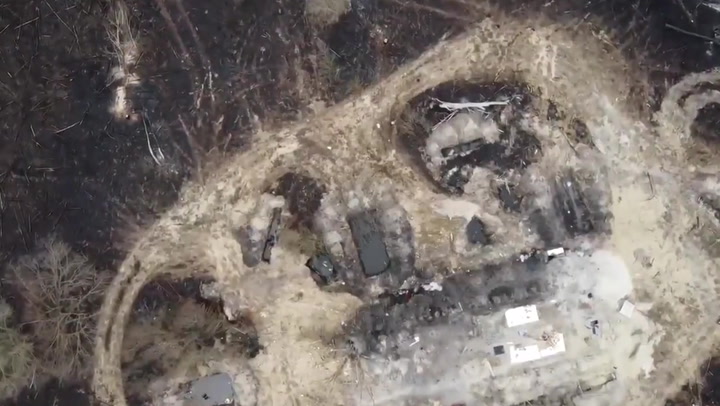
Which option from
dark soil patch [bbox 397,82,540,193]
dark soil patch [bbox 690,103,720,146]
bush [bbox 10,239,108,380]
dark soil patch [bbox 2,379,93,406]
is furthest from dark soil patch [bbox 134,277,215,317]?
dark soil patch [bbox 690,103,720,146]

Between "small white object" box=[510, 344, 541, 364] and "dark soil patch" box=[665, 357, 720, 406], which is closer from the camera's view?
"dark soil patch" box=[665, 357, 720, 406]

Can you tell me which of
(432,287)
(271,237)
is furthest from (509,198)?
(271,237)

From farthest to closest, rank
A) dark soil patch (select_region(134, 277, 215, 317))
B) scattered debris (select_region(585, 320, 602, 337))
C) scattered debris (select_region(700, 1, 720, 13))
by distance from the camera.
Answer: dark soil patch (select_region(134, 277, 215, 317)) < scattered debris (select_region(585, 320, 602, 337)) < scattered debris (select_region(700, 1, 720, 13))

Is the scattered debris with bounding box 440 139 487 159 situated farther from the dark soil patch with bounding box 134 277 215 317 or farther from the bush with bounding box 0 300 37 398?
the bush with bounding box 0 300 37 398

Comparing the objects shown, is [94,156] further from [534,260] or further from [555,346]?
[555,346]

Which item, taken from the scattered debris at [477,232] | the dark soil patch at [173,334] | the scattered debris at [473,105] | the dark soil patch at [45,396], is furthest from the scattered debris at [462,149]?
the dark soil patch at [45,396]

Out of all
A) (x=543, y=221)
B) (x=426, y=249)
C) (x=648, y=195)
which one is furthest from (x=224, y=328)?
(x=648, y=195)
